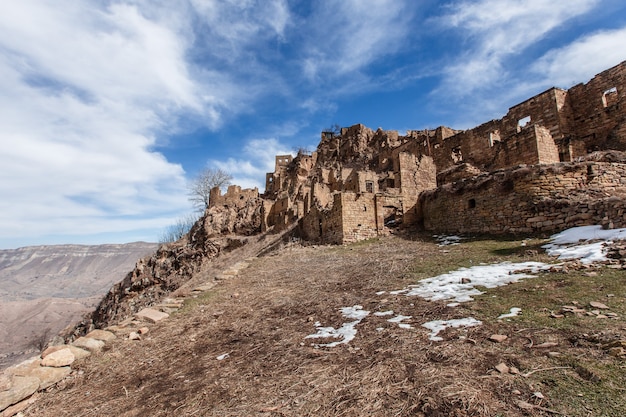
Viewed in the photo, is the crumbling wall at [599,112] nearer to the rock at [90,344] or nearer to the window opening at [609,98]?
the window opening at [609,98]

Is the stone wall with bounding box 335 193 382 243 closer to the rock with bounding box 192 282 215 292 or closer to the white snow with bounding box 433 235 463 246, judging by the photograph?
the white snow with bounding box 433 235 463 246

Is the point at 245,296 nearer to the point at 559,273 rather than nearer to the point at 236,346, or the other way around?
the point at 236,346

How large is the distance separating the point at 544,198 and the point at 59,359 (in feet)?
43.6

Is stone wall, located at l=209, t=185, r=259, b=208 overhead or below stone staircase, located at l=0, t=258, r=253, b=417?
overhead

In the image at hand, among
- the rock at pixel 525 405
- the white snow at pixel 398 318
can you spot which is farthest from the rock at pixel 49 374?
the rock at pixel 525 405

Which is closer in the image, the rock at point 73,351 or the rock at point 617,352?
the rock at point 617,352

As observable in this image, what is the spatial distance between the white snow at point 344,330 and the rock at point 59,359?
3.54 metres

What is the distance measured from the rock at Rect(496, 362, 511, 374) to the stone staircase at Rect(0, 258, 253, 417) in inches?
207

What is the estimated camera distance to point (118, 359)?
192 inches

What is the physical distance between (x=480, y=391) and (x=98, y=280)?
169m

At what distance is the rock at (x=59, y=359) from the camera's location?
14.8 feet

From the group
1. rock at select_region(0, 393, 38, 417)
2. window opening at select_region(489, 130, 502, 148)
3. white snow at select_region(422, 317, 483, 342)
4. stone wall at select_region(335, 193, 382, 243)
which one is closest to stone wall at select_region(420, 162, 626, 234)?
stone wall at select_region(335, 193, 382, 243)

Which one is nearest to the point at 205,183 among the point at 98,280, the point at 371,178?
the point at 371,178

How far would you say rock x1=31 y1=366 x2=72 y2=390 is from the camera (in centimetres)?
412
